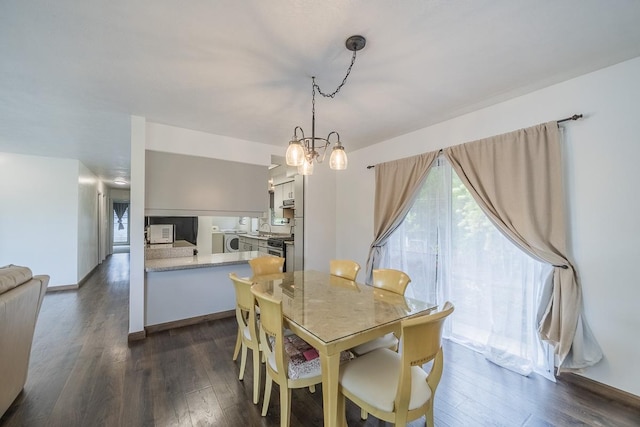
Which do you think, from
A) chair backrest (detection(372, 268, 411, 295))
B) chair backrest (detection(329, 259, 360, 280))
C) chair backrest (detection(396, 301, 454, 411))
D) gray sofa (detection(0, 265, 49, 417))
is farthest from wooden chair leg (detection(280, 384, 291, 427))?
gray sofa (detection(0, 265, 49, 417))

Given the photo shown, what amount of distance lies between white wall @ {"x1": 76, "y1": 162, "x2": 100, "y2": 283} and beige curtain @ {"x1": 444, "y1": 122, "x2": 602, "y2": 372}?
6.65 meters

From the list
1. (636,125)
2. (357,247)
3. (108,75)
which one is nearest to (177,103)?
(108,75)

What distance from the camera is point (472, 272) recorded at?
261 cm

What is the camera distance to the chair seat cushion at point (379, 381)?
124cm

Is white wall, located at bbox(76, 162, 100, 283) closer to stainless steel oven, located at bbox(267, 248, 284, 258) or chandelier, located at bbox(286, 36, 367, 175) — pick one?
stainless steel oven, located at bbox(267, 248, 284, 258)

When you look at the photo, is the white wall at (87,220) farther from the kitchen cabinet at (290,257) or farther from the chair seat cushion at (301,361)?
the chair seat cushion at (301,361)

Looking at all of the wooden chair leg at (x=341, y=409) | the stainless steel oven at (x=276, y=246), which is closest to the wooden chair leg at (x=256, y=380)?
the wooden chair leg at (x=341, y=409)

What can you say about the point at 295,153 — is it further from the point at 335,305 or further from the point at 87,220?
the point at 87,220

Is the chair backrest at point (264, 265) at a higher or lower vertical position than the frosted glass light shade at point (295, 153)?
lower

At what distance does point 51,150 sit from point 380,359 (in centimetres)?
579

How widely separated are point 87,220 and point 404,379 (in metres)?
6.90

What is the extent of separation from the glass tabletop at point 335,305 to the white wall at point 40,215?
4635mm

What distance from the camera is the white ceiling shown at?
1.37 meters

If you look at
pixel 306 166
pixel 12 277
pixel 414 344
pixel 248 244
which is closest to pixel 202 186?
pixel 12 277
